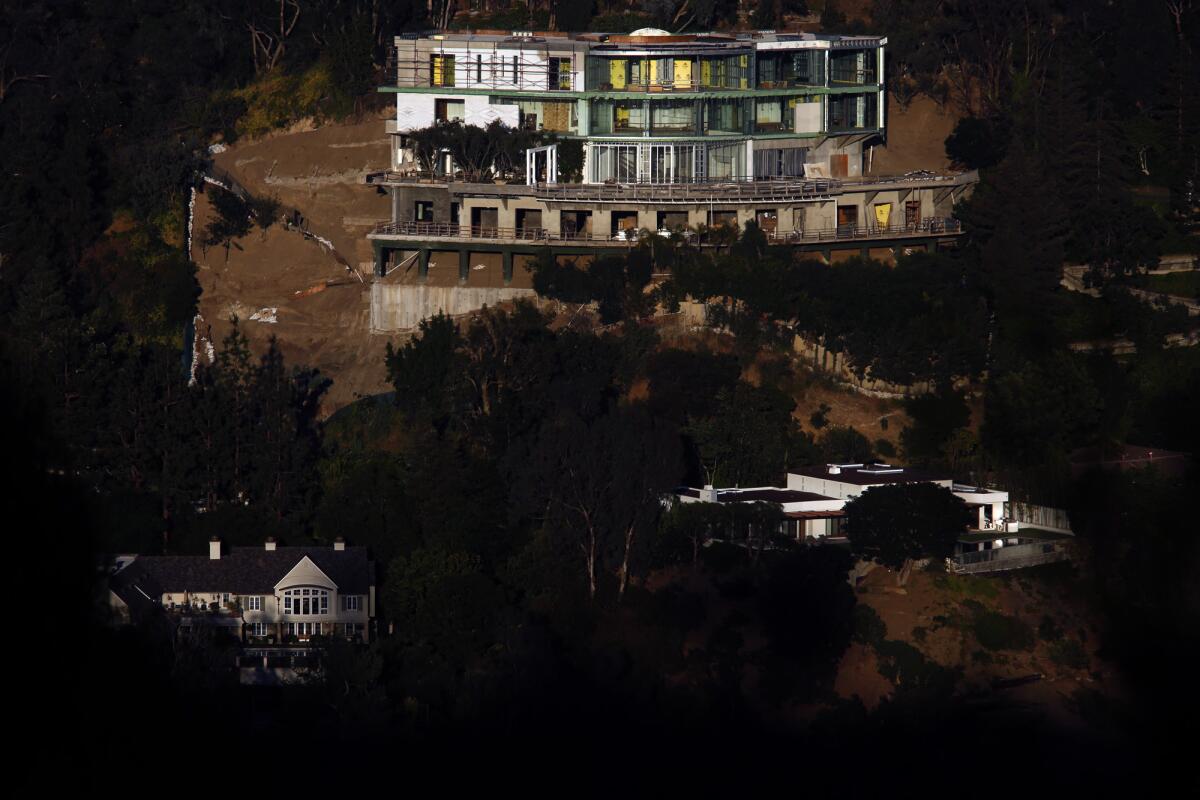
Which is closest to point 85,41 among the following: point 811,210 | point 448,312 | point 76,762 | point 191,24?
point 191,24

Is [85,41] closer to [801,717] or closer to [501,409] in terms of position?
[501,409]

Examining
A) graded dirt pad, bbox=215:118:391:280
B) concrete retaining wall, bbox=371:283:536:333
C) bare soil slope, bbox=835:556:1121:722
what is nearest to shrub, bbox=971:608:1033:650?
bare soil slope, bbox=835:556:1121:722

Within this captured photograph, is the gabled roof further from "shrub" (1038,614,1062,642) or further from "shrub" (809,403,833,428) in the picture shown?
"shrub" (1038,614,1062,642)

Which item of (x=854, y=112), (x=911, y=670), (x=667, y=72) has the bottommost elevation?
(x=911, y=670)

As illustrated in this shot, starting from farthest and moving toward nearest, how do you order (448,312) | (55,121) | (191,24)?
1. (191,24)
2. (55,121)
3. (448,312)

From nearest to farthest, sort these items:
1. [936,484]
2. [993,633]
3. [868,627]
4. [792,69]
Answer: [868,627]
[993,633]
[936,484]
[792,69]

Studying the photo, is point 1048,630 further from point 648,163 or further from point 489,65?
point 489,65

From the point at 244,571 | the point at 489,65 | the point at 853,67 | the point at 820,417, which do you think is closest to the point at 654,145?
the point at 489,65
